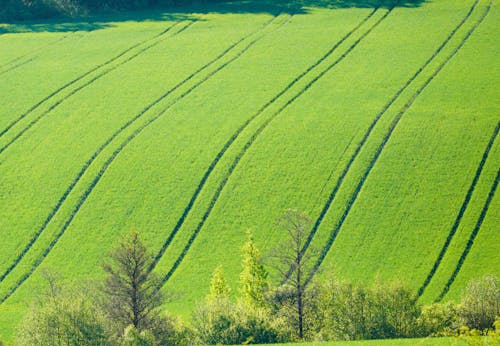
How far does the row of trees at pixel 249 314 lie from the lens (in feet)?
131

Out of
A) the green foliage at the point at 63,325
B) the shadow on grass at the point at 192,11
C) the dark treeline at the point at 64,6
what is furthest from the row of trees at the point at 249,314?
the dark treeline at the point at 64,6

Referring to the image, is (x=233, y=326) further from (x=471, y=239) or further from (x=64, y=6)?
(x=64, y=6)

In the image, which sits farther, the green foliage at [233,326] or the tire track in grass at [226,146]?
the tire track in grass at [226,146]

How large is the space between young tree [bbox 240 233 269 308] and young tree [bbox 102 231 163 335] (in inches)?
226

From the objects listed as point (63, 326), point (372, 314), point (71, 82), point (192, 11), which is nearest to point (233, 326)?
point (372, 314)

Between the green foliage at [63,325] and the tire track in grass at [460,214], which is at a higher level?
the green foliage at [63,325]

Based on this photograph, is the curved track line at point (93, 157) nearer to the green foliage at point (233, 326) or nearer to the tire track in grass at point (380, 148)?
the tire track in grass at point (380, 148)

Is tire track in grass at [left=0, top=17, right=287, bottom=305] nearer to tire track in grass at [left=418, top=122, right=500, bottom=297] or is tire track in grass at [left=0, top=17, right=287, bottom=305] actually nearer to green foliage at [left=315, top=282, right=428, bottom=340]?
green foliage at [left=315, top=282, right=428, bottom=340]

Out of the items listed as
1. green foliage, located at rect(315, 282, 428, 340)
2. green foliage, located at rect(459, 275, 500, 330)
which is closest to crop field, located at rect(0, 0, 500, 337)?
green foliage, located at rect(459, 275, 500, 330)

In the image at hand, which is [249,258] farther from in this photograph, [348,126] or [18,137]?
[18,137]

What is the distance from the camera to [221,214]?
203ft

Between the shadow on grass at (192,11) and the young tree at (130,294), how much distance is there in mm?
58128

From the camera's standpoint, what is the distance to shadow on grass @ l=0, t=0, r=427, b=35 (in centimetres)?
9712

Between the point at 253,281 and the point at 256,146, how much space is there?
72.8 feet
